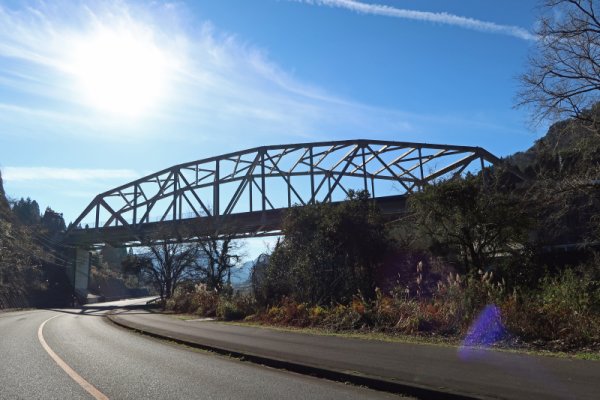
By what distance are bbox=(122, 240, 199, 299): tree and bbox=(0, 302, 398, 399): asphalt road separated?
37.6 m

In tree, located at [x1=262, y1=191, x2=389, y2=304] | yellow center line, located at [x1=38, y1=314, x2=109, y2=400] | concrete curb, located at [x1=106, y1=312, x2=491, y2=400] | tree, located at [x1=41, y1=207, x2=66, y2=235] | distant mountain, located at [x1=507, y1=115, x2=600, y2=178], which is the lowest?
concrete curb, located at [x1=106, y1=312, x2=491, y2=400]

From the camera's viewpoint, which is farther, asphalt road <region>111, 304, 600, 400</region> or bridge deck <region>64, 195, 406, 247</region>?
bridge deck <region>64, 195, 406, 247</region>

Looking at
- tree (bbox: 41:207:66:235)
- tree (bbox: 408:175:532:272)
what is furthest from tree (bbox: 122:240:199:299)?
tree (bbox: 41:207:66:235)

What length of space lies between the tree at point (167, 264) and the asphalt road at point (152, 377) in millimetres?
37573

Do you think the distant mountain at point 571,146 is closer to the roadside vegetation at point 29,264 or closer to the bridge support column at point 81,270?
the roadside vegetation at point 29,264

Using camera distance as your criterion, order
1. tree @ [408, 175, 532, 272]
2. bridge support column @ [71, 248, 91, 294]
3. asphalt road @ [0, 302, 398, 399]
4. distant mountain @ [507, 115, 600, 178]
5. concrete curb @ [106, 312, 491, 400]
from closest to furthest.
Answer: concrete curb @ [106, 312, 491, 400] → asphalt road @ [0, 302, 398, 399] → distant mountain @ [507, 115, 600, 178] → tree @ [408, 175, 532, 272] → bridge support column @ [71, 248, 91, 294]

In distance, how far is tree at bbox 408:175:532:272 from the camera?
63.6 ft

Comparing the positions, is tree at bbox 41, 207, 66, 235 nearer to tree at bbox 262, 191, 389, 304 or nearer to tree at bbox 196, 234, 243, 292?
tree at bbox 196, 234, 243, 292

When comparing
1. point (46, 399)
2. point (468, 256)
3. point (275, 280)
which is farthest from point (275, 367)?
point (275, 280)

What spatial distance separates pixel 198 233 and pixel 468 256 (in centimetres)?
2844

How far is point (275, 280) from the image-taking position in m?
25.2

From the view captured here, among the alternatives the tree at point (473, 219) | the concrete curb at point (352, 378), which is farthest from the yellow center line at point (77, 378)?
the tree at point (473, 219)

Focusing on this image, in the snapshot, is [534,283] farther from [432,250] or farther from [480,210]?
[432,250]

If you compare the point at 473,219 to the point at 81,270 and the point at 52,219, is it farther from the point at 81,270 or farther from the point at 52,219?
the point at 52,219
